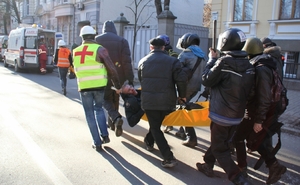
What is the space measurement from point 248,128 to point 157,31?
1122 centimetres

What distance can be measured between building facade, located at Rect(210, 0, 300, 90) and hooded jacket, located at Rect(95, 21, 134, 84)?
8.50 m

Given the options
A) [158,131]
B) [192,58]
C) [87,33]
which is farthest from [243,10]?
[158,131]

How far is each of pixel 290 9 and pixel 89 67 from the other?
36.1ft

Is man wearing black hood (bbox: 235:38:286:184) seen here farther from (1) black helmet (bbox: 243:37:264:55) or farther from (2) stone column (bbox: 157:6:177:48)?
(2) stone column (bbox: 157:6:177:48)

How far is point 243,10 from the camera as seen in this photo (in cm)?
1359

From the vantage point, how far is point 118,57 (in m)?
5.30

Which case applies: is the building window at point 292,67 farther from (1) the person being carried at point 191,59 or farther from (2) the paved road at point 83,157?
(1) the person being carried at point 191,59

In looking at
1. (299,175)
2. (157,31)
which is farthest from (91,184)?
(157,31)

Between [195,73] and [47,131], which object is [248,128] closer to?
[195,73]

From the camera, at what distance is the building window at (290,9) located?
477 inches

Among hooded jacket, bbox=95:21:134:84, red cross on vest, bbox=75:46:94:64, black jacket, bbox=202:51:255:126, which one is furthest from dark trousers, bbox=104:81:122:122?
black jacket, bbox=202:51:255:126

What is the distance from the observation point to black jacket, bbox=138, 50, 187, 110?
3.85m

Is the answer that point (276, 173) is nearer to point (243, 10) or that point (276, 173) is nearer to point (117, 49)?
point (117, 49)

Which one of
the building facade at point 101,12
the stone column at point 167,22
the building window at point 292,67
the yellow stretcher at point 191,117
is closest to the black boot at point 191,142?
the yellow stretcher at point 191,117
